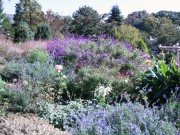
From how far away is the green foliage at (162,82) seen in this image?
557cm

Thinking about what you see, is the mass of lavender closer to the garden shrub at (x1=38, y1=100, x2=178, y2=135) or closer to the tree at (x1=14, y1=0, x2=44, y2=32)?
the garden shrub at (x1=38, y1=100, x2=178, y2=135)

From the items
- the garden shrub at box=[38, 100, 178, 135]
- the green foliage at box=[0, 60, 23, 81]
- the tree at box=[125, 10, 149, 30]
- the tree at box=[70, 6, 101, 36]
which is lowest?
the green foliage at box=[0, 60, 23, 81]

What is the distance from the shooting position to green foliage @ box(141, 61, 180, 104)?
18.3ft

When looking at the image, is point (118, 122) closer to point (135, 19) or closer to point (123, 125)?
point (123, 125)

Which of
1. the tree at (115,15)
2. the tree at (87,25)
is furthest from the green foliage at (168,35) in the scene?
the tree at (87,25)

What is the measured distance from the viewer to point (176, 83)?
5586 mm

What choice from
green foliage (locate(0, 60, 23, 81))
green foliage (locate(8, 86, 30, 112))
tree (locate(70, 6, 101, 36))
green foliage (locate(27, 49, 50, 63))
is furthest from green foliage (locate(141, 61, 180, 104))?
tree (locate(70, 6, 101, 36))

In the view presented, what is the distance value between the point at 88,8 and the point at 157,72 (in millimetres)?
26744

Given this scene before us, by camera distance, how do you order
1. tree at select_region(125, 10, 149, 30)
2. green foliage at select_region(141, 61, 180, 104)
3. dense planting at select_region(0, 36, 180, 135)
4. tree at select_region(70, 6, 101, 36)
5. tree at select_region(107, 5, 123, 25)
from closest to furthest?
dense planting at select_region(0, 36, 180, 135) < green foliage at select_region(141, 61, 180, 104) < tree at select_region(70, 6, 101, 36) < tree at select_region(107, 5, 123, 25) < tree at select_region(125, 10, 149, 30)

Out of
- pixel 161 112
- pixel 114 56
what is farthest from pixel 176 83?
pixel 114 56

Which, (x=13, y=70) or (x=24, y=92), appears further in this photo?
(x=13, y=70)

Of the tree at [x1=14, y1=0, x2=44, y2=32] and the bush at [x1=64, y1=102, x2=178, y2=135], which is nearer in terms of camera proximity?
the bush at [x1=64, y1=102, x2=178, y2=135]

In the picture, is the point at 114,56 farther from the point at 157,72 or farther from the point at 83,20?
the point at 83,20

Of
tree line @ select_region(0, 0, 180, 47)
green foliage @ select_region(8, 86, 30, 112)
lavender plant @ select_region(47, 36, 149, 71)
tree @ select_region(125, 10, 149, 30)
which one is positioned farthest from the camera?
tree @ select_region(125, 10, 149, 30)
